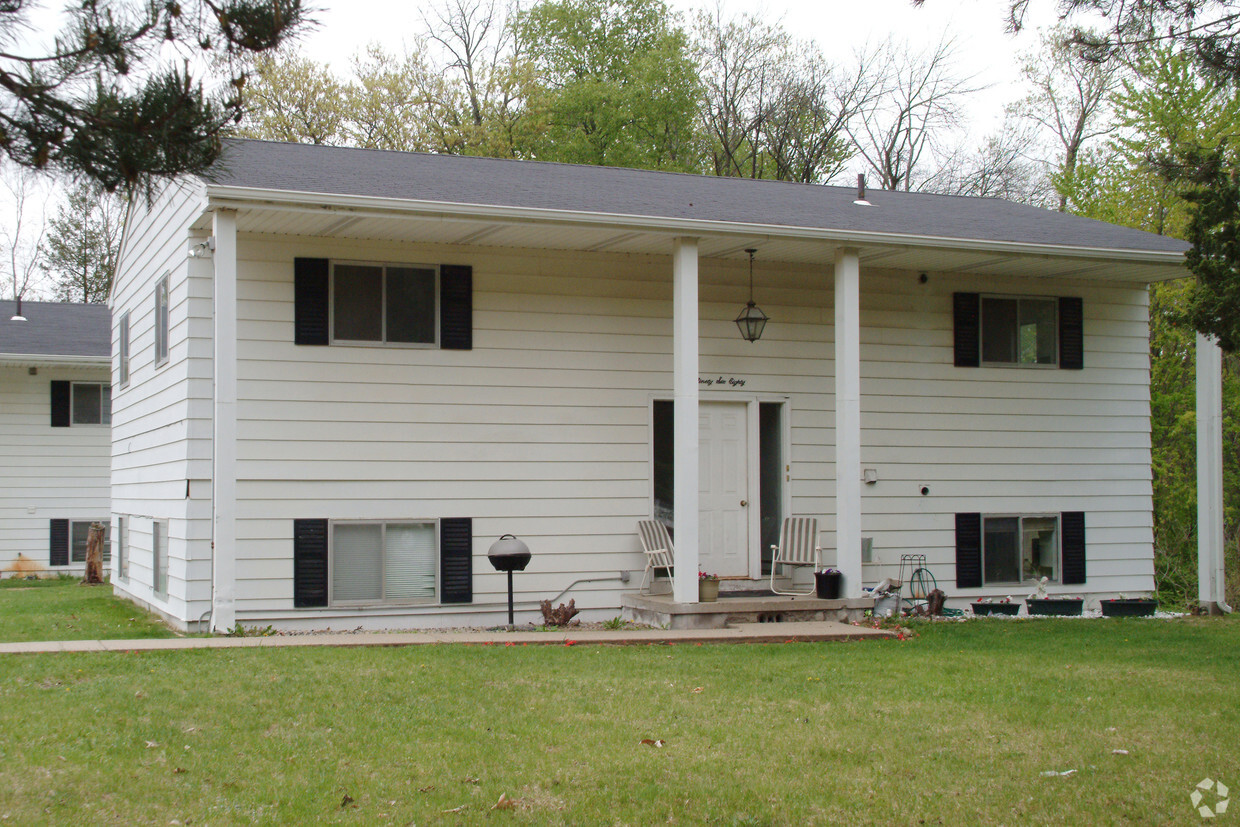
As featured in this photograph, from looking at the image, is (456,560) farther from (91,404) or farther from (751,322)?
(91,404)

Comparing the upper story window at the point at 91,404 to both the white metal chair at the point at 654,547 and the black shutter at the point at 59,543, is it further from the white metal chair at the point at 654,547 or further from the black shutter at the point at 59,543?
the white metal chair at the point at 654,547

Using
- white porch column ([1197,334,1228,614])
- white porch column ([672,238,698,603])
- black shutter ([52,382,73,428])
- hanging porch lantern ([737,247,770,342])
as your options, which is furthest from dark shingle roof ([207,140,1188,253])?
black shutter ([52,382,73,428])

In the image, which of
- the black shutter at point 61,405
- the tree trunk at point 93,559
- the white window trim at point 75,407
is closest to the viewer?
the tree trunk at point 93,559

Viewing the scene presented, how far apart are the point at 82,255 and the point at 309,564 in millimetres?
26178

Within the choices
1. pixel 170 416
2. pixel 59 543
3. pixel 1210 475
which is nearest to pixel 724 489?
pixel 1210 475

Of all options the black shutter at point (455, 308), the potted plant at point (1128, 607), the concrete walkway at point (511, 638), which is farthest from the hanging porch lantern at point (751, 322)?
the potted plant at point (1128, 607)

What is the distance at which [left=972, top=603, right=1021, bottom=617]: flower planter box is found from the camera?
1314cm

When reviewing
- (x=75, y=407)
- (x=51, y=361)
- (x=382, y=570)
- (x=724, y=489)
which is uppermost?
(x=51, y=361)

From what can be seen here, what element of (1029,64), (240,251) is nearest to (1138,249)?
(240,251)

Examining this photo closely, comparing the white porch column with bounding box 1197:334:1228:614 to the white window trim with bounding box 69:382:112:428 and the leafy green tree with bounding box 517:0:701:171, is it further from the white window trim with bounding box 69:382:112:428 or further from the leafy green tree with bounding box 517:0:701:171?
the leafy green tree with bounding box 517:0:701:171

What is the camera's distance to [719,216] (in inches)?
446

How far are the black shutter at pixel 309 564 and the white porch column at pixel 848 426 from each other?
16.4 feet

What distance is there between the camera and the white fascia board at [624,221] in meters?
9.97

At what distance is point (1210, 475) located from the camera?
43.8 ft
